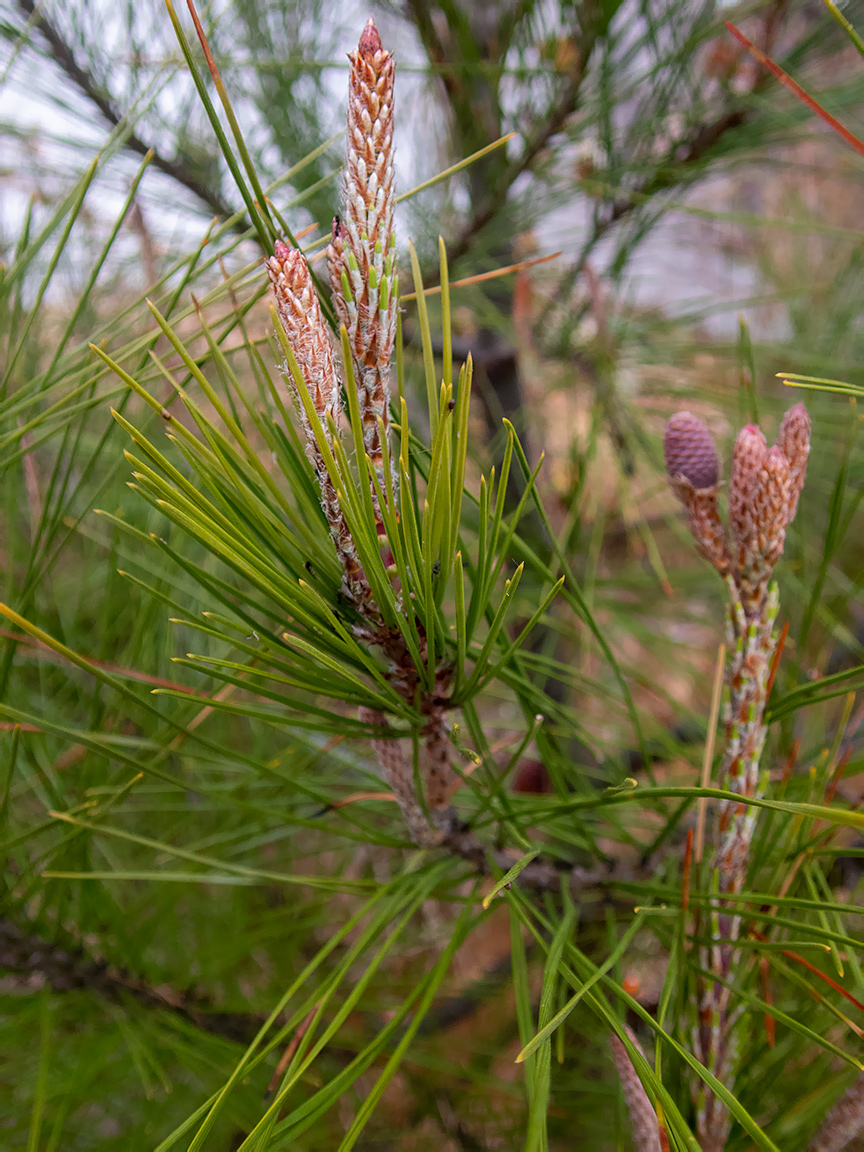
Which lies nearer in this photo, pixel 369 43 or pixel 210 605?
pixel 369 43

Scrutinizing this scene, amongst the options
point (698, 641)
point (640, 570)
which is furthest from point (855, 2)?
point (698, 641)

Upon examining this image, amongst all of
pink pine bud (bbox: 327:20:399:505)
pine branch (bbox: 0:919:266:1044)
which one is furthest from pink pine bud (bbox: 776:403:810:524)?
pine branch (bbox: 0:919:266:1044)

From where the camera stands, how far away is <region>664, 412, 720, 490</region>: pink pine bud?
0.20 m

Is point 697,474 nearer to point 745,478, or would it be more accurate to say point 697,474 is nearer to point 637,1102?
point 745,478

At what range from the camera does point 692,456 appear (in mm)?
197

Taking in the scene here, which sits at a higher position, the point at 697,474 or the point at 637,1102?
the point at 697,474

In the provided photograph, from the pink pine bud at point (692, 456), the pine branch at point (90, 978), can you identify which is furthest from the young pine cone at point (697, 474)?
the pine branch at point (90, 978)

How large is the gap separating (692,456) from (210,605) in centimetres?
28

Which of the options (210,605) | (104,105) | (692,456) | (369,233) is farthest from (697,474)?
(104,105)

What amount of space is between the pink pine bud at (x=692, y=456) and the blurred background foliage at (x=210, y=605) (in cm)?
5

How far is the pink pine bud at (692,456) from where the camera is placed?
0.20m

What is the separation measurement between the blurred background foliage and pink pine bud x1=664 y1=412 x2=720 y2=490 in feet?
0.16

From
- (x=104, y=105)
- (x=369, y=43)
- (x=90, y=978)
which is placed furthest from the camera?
(x=104, y=105)

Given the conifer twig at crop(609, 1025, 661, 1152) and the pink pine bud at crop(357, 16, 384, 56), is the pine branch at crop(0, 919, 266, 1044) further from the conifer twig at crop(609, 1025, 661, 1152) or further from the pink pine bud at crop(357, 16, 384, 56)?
the pink pine bud at crop(357, 16, 384, 56)
